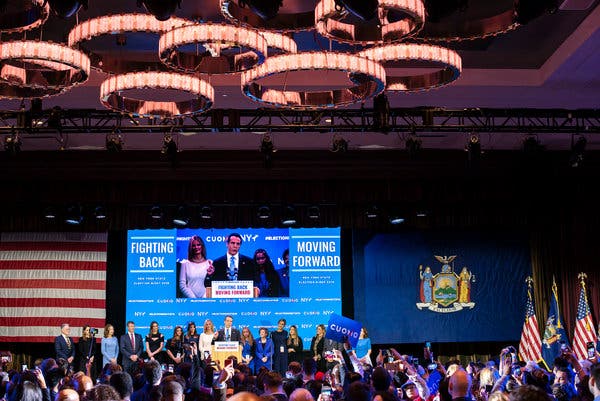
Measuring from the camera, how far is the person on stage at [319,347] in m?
14.6

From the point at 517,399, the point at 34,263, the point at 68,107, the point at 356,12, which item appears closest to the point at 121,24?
the point at 356,12

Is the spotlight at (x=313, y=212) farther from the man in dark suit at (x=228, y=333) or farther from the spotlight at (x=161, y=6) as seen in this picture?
the spotlight at (x=161, y=6)

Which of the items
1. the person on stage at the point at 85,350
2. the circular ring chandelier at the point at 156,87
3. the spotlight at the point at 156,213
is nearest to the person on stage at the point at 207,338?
the person on stage at the point at 85,350

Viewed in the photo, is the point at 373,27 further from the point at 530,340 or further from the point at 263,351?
the point at 530,340

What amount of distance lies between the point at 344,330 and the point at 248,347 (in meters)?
4.84

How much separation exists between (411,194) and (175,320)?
506 cm

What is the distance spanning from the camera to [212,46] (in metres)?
7.81

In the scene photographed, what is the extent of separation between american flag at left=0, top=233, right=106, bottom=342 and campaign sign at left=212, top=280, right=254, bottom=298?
7.03 feet

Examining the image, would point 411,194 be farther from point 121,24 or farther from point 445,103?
point 121,24

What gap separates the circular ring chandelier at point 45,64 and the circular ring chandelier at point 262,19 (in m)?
1.55

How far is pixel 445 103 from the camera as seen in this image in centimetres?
1273

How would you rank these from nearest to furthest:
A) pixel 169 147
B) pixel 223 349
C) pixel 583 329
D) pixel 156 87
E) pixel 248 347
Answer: pixel 156 87, pixel 169 147, pixel 223 349, pixel 248 347, pixel 583 329

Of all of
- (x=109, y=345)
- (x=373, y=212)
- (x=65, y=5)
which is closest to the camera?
(x=65, y=5)

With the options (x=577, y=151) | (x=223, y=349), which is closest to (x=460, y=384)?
(x=577, y=151)
